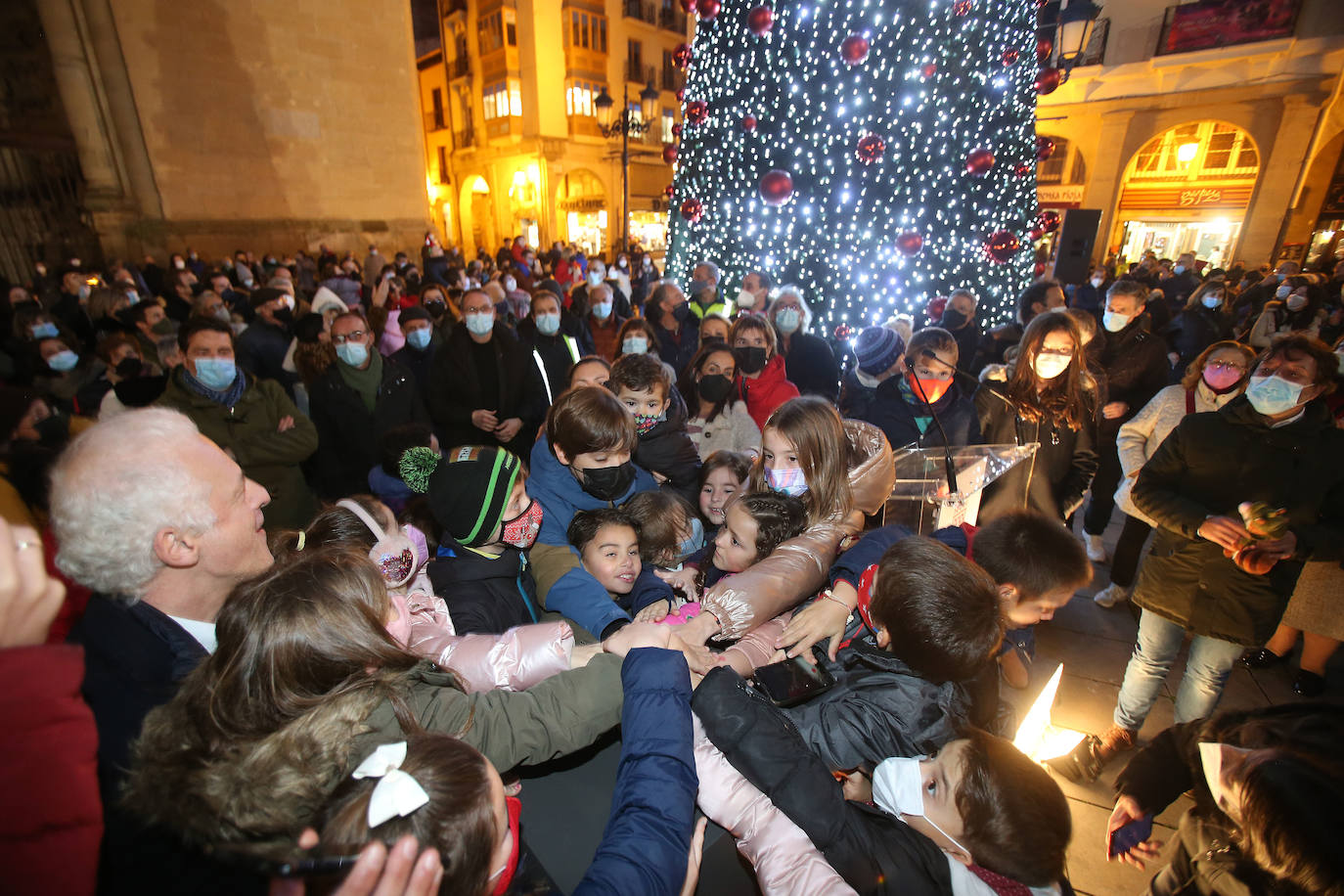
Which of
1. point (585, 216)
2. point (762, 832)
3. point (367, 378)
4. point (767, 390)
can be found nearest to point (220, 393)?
point (367, 378)

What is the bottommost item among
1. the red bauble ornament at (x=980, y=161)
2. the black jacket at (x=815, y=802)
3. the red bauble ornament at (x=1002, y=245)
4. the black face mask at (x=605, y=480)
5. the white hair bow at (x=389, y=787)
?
the black jacket at (x=815, y=802)

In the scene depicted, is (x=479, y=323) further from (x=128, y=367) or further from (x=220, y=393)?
(x=128, y=367)

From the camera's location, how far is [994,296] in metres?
6.76

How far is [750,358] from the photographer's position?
3844 mm

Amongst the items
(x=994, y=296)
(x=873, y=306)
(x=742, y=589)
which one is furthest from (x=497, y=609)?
(x=994, y=296)

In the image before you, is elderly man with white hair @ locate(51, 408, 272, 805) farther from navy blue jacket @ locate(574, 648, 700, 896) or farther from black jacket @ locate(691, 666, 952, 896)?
black jacket @ locate(691, 666, 952, 896)

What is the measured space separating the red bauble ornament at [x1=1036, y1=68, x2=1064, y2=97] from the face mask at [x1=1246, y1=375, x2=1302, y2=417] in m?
5.50

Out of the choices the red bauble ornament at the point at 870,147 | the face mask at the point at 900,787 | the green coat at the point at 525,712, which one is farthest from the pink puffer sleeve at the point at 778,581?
the red bauble ornament at the point at 870,147

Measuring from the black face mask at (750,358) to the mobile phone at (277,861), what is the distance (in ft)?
11.1

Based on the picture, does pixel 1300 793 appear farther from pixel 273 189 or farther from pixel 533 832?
pixel 273 189

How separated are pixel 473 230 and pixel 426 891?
122 ft

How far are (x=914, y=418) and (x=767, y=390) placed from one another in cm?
102

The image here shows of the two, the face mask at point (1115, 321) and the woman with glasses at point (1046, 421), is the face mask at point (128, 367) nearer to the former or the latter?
the woman with glasses at point (1046, 421)

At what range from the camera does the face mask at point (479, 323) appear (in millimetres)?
4305
